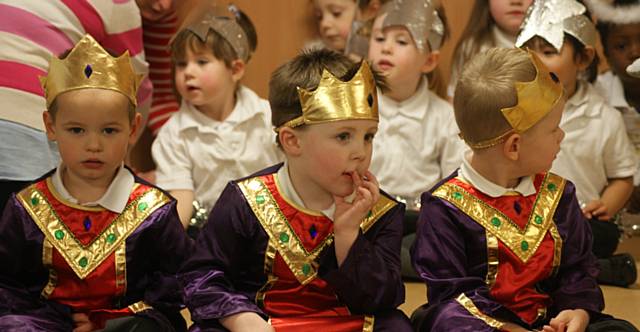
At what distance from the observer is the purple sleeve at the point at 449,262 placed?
1912mm

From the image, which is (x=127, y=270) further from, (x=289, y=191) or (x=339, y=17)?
(x=339, y=17)

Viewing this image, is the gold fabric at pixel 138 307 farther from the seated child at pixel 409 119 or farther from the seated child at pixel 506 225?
the seated child at pixel 409 119

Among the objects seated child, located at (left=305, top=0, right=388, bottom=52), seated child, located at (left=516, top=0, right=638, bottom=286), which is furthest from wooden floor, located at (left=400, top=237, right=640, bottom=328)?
seated child, located at (left=305, top=0, right=388, bottom=52)

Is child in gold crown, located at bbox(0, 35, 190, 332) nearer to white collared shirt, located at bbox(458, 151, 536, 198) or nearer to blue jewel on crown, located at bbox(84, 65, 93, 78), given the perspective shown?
blue jewel on crown, located at bbox(84, 65, 93, 78)

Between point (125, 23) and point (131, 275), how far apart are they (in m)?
0.78

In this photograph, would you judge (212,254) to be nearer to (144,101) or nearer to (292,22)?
(144,101)

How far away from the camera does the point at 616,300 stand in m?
2.63

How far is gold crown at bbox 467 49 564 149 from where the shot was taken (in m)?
1.91

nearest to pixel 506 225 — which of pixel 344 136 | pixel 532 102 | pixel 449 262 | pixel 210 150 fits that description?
pixel 449 262

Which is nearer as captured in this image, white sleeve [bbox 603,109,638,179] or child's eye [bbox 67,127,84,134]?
child's eye [bbox 67,127,84,134]

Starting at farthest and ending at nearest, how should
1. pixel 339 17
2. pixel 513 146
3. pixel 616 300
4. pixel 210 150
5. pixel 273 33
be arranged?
1. pixel 273 33
2. pixel 339 17
3. pixel 210 150
4. pixel 616 300
5. pixel 513 146

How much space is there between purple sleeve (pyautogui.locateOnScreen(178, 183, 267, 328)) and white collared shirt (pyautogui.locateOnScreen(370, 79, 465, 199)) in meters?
1.14

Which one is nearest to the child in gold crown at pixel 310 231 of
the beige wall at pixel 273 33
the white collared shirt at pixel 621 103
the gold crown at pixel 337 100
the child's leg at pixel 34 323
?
the gold crown at pixel 337 100

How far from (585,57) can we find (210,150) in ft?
3.71
